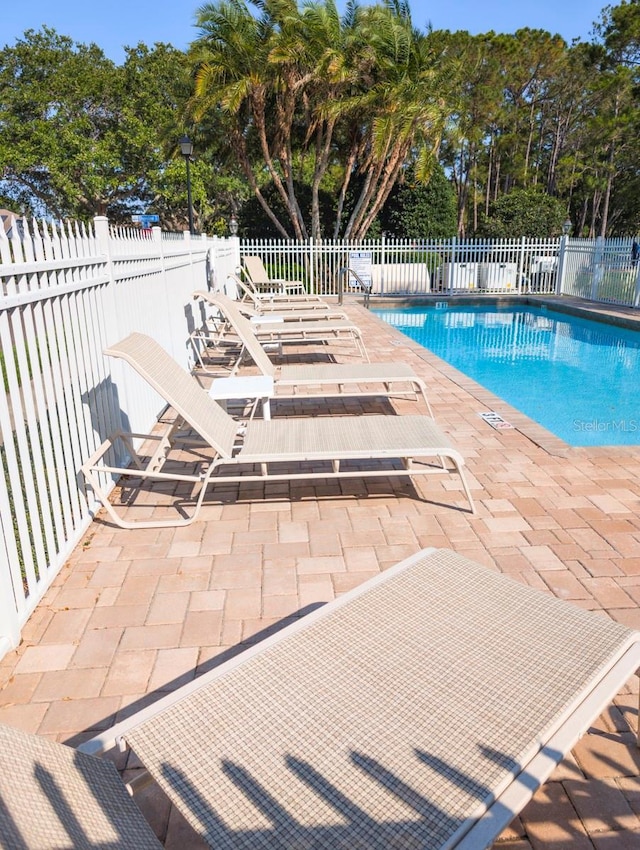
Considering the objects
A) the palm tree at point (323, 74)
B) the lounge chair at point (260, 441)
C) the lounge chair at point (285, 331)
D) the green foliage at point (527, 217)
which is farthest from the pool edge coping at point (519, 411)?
the green foliage at point (527, 217)

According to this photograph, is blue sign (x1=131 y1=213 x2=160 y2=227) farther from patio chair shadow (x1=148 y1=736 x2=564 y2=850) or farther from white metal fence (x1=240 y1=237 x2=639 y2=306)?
patio chair shadow (x1=148 y1=736 x2=564 y2=850)

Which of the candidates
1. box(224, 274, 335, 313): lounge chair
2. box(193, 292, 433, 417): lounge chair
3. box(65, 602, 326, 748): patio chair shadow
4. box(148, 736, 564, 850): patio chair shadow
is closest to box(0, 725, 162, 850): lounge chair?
box(148, 736, 564, 850): patio chair shadow

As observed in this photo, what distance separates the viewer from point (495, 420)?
18.8 ft

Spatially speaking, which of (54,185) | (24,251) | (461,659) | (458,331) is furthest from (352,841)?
(54,185)

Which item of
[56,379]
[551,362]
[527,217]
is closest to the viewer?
[56,379]

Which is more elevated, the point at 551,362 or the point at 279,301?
the point at 279,301

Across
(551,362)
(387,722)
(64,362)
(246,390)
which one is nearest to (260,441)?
(246,390)

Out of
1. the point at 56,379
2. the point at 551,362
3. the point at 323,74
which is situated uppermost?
the point at 323,74

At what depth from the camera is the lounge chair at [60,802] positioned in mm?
1042

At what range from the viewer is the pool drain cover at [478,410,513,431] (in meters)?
5.55

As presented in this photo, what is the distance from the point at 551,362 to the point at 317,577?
7898 mm

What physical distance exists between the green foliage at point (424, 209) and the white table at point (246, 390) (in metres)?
18.8

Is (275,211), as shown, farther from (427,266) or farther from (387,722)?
(387,722)

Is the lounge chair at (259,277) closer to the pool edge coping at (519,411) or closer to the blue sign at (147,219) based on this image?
the pool edge coping at (519,411)
